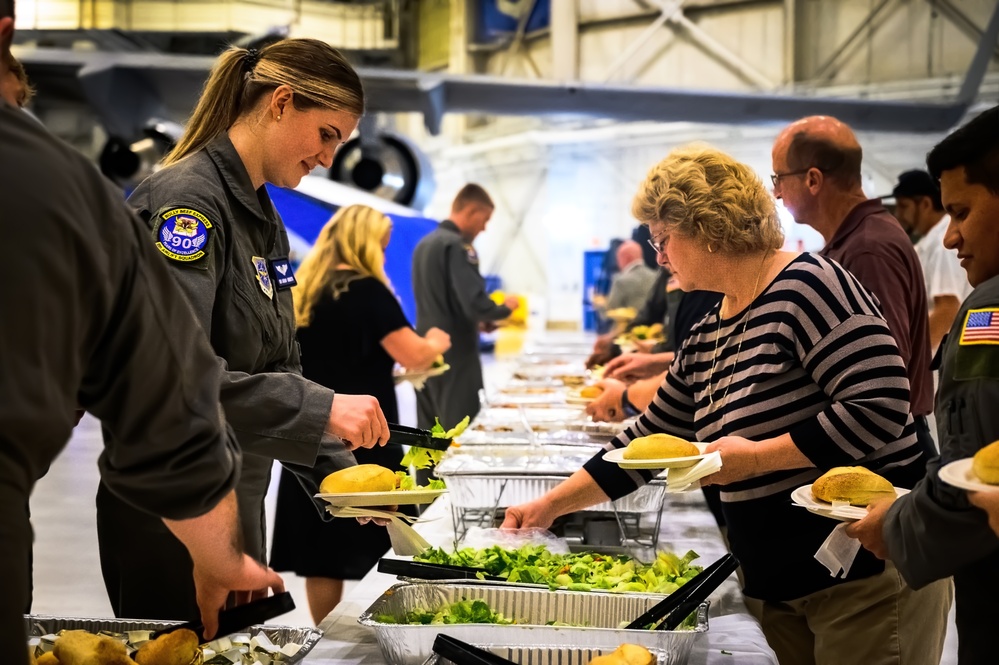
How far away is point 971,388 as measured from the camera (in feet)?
4.36

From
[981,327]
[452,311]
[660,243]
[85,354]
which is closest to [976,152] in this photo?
[981,327]

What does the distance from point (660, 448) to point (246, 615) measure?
78cm

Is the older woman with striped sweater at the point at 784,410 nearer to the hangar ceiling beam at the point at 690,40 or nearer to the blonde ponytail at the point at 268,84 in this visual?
the blonde ponytail at the point at 268,84

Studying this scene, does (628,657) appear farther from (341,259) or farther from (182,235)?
(341,259)

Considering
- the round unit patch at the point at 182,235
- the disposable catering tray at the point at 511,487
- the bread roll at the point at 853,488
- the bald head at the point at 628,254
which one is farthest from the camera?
the bald head at the point at 628,254

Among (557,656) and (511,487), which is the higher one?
(557,656)

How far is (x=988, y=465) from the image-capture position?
1.10m

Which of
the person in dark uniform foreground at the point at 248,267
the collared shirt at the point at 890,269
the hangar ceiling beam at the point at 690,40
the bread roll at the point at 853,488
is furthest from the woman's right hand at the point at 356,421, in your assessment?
the hangar ceiling beam at the point at 690,40

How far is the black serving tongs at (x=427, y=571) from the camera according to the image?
171 cm

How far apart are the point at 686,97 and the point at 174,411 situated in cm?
1068

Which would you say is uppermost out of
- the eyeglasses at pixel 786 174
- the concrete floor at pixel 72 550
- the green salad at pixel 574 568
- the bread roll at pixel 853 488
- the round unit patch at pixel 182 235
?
the eyeglasses at pixel 786 174

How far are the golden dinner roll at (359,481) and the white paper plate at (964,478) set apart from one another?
96 cm

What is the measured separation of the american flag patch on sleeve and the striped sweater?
0.51 meters

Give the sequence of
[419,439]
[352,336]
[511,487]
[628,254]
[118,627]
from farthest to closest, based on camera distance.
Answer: [628,254]
[352,336]
[511,487]
[419,439]
[118,627]
